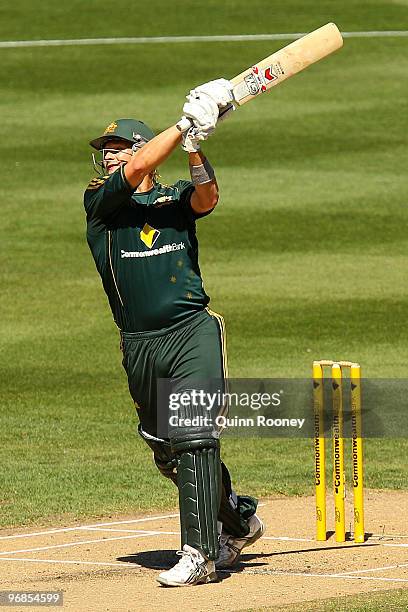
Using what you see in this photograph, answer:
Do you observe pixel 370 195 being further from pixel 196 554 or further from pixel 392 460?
pixel 196 554

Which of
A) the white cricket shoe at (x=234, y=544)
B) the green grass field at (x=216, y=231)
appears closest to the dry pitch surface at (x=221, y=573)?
the white cricket shoe at (x=234, y=544)

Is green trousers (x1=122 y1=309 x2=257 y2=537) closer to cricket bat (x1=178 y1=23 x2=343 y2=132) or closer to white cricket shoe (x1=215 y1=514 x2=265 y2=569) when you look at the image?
white cricket shoe (x1=215 y1=514 x2=265 y2=569)

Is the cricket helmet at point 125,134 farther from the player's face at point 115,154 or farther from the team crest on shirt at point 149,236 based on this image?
the team crest on shirt at point 149,236

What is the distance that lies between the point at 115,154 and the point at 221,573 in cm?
224

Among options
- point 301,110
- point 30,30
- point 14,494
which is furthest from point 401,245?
point 30,30

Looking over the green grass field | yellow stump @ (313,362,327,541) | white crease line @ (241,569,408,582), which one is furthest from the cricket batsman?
the green grass field

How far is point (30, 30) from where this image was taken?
3269cm

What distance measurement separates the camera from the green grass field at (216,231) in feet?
36.3

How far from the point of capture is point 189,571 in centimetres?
708

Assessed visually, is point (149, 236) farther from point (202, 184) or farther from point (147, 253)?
point (202, 184)

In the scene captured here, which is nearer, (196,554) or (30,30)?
(196,554)

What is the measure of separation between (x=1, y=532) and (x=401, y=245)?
10828 mm

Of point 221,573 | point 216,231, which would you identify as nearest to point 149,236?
point 221,573

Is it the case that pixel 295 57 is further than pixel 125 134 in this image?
No
